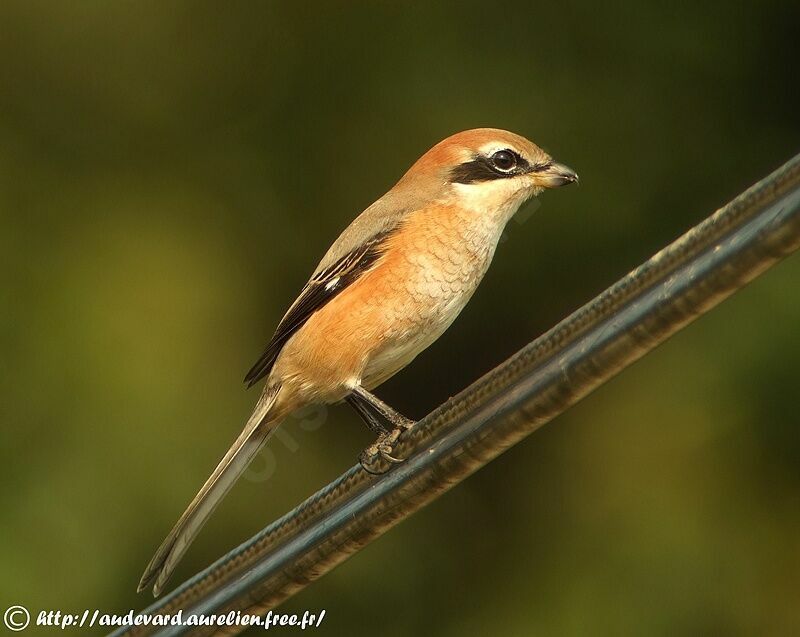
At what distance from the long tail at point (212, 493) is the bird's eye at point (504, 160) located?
81 centimetres

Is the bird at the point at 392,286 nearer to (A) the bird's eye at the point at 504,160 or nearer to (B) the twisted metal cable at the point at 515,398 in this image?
(A) the bird's eye at the point at 504,160

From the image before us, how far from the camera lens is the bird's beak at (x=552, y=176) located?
3.37 meters

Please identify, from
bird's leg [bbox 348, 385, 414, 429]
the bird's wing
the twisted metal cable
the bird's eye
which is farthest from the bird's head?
the twisted metal cable

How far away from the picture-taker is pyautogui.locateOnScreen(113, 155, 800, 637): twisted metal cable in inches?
62.7

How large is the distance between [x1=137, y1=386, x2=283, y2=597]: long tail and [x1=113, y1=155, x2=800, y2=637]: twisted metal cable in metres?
0.56

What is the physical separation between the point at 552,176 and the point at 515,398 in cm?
157

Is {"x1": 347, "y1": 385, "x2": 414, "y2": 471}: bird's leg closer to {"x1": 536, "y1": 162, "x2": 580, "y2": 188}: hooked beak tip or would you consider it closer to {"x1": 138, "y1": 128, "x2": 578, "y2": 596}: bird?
{"x1": 138, "y1": 128, "x2": 578, "y2": 596}: bird

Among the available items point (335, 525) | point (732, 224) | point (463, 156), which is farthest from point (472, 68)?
point (732, 224)

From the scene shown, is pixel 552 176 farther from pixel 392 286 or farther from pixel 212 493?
pixel 212 493

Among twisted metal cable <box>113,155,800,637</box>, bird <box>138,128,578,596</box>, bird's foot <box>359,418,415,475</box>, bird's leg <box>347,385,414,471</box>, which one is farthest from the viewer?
bird <box>138,128,578,596</box>

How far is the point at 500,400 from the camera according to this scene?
1.92 meters

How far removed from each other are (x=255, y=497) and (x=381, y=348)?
1341mm

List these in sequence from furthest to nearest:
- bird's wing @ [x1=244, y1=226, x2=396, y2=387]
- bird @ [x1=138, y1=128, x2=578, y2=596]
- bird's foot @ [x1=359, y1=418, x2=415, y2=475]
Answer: bird's wing @ [x1=244, y1=226, x2=396, y2=387] < bird @ [x1=138, y1=128, x2=578, y2=596] < bird's foot @ [x1=359, y1=418, x2=415, y2=475]

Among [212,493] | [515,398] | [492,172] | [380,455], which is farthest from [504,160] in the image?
[515,398]
